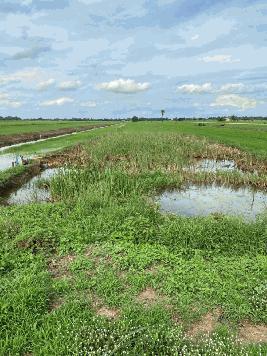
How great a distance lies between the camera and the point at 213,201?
16828 mm

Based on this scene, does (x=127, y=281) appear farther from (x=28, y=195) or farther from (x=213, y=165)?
(x=213, y=165)

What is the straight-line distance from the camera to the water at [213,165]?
23.9m

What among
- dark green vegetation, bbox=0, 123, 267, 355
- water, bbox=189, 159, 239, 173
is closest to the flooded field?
water, bbox=189, 159, 239, 173

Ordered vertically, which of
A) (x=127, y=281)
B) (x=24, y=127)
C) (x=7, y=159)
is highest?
(x=24, y=127)

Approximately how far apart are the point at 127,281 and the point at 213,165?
1947 cm

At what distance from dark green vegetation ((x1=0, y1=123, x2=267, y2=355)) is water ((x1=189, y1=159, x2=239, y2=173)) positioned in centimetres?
1147

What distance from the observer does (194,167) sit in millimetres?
23672

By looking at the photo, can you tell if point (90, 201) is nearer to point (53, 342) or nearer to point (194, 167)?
point (53, 342)

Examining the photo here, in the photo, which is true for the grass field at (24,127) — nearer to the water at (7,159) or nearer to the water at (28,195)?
the water at (7,159)

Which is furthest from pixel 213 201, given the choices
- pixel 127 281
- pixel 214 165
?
pixel 214 165

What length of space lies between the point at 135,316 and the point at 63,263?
265 cm

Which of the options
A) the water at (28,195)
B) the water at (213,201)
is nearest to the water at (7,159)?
the water at (28,195)

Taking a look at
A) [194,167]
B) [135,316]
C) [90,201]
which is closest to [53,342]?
[135,316]

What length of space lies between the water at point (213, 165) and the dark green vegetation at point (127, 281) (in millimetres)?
11468
